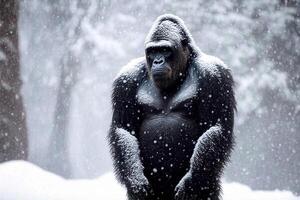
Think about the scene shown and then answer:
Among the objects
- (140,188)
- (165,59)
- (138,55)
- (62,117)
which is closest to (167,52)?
(165,59)

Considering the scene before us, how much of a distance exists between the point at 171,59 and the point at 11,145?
4.27m

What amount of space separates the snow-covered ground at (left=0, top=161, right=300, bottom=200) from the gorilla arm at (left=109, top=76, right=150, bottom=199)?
2.99 meters

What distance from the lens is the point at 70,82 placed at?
1392cm

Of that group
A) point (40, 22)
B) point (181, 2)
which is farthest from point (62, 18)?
point (181, 2)

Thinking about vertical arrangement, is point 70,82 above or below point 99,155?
above

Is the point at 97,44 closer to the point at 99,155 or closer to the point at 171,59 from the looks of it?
the point at 99,155

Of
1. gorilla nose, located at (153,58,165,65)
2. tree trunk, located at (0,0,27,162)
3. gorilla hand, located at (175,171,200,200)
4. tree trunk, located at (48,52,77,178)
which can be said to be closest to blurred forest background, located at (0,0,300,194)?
tree trunk, located at (48,52,77,178)

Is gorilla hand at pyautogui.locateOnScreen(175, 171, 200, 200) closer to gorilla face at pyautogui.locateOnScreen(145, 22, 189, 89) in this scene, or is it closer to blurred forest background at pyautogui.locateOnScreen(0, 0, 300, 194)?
gorilla face at pyautogui.locateOnScreen(145, 22, 189, 89)

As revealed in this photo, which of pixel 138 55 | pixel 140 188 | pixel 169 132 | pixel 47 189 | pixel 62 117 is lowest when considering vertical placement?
pixel 62 117

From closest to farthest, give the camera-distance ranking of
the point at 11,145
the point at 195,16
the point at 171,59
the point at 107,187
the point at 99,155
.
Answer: the point at 171,59 < the point at 11,145 < the point at 107,187 < the point at 195,16 < the point at 99,155

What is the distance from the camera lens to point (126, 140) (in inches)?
131

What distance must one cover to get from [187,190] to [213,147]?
0.27m

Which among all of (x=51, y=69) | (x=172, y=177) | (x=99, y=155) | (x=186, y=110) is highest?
(x=186, y=110)

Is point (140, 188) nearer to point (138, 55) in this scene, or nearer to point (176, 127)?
point (176, 127)
